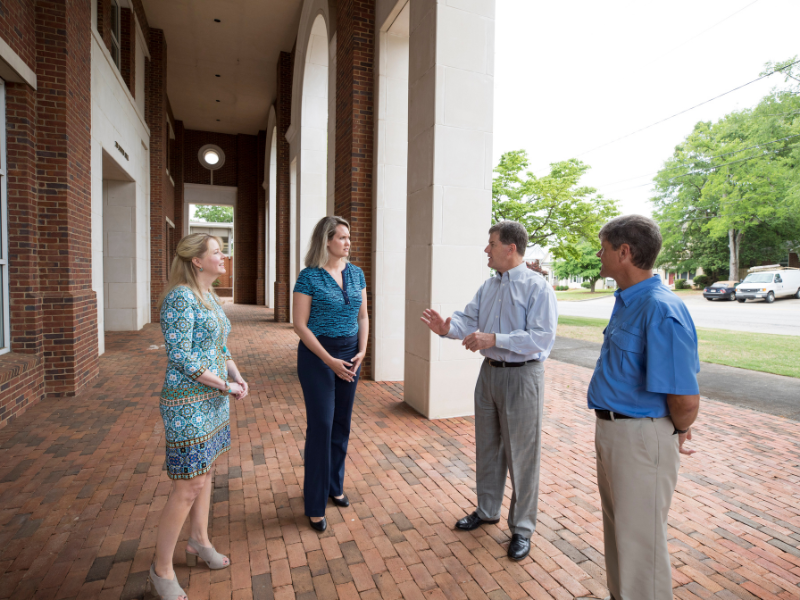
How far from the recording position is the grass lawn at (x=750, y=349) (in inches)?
320

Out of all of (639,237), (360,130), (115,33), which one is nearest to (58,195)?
(360,130)

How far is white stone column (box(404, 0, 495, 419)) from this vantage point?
4926 millimetres

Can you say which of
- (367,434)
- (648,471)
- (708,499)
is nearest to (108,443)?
(367,434)

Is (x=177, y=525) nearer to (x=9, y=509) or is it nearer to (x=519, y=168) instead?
(x=9, y=509)

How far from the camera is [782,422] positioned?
198 inches

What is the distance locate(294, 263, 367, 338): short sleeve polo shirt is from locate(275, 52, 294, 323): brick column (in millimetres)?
12262

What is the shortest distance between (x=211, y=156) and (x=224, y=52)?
9261 millimetres

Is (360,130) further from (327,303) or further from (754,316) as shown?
(754,316)

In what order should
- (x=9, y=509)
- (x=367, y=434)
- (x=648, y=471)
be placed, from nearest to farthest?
1. (x=648, y=471)
2. (x=9, y=509)
3. (x=367, y=434)

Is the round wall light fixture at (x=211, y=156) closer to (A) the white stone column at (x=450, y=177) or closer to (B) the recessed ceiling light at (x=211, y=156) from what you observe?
(B) the recessed ceiling light at (x=211, y=156)

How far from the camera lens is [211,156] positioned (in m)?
23.4

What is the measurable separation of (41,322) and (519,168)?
1789cm

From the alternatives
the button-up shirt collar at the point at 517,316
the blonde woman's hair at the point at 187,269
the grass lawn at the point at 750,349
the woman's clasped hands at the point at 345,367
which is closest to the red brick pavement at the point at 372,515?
the woman's clasped hands at the point at 345,367

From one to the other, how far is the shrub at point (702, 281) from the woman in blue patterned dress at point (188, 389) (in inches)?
1396
